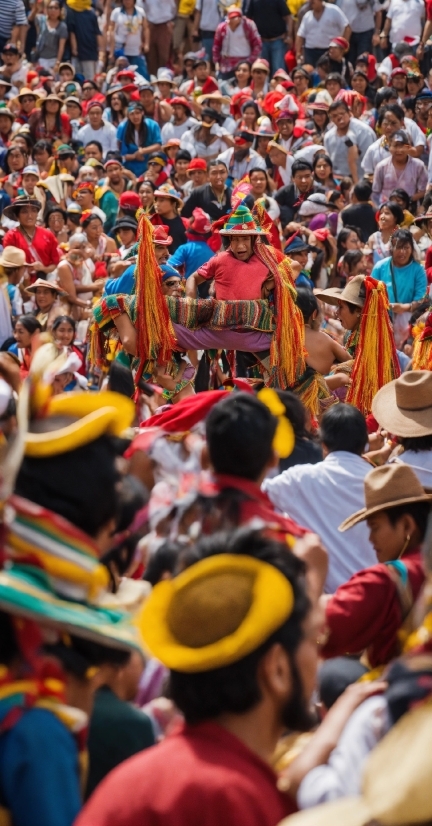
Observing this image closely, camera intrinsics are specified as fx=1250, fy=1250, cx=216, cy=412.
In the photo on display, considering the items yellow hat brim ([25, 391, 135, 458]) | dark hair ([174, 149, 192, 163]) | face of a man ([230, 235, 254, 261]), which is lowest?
dark hair ([174, 149, 192, 163])

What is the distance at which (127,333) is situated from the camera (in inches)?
277

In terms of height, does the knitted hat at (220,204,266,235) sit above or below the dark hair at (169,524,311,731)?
below

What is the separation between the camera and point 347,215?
1162cm

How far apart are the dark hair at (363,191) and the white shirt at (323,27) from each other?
501 cm

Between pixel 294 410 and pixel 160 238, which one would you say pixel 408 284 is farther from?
pixel 294 410

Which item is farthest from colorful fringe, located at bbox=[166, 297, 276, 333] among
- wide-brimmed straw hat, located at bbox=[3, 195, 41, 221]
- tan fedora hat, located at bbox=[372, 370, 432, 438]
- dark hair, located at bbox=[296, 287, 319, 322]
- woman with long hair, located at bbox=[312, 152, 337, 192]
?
woman with long hair, located at bbox=[312, 152, 337, 192]

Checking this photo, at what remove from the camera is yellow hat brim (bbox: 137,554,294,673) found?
1.92 metres

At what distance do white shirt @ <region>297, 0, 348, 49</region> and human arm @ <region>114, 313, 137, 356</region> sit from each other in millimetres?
10124

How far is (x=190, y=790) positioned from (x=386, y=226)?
9.03 metres

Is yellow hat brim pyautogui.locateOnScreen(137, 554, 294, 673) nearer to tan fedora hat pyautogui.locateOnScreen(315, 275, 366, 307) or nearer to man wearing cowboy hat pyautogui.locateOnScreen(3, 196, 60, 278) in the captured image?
tan fedora hat pyautogui.locateOnScreen(315, 275, 366, 307)

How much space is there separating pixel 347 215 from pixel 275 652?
9943mm

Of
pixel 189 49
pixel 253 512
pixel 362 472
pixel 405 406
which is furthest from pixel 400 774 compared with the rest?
pixel 189 49

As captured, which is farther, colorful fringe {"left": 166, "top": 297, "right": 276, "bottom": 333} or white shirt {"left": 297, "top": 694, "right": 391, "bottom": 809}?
colorful fringe {"left": 166, "top": 297, "right": 276, "bottom": 333}

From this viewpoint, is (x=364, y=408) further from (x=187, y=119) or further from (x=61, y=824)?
(x=187, y=119)
